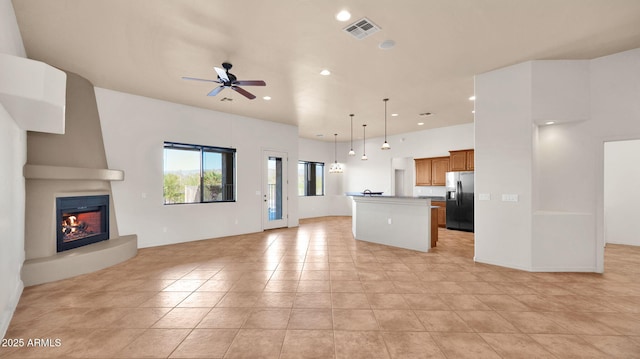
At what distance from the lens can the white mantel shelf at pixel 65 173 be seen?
3802mm

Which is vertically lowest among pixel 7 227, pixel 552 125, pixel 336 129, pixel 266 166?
pixel 7 227

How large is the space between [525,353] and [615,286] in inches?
106

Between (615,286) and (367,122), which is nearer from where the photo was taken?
(615,286)

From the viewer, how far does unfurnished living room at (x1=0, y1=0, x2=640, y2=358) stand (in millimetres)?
2512

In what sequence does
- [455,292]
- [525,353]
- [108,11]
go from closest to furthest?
[525,353] < [108,11] < [455,292]

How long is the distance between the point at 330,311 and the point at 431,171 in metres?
7.28

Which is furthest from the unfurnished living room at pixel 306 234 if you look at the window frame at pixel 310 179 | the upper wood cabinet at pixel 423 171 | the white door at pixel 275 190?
the window frame at pixel 310 179

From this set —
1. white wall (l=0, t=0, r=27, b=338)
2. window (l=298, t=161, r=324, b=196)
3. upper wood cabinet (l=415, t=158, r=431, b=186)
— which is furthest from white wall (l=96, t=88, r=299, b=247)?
upper wood cabinet (l=415, t=158, r=431, b=186)

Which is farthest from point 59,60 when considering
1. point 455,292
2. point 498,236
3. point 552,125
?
point 552,125

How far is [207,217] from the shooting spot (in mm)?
6766

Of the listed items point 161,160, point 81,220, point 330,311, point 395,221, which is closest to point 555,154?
point 395,221

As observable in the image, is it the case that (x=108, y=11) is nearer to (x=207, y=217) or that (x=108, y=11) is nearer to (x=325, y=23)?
(x=325, y=23)

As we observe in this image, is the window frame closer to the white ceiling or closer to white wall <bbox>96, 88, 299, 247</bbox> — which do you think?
white wall <bbox>96, 88, 299, 247</bbox>

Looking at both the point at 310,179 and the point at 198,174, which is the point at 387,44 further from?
the point at 310,179
